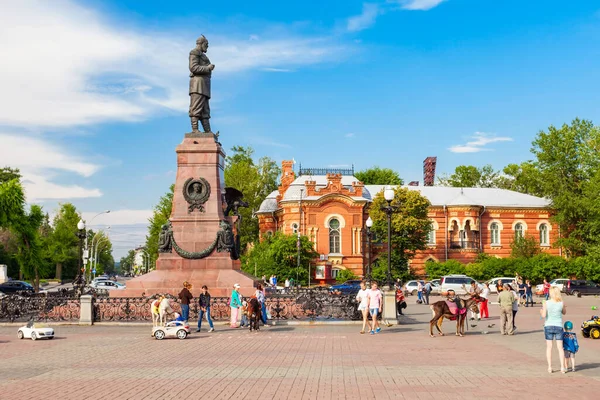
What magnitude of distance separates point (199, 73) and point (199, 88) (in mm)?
623

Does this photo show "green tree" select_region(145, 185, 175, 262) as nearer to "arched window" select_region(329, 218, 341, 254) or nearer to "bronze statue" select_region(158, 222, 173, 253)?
"arched window" select_region(329, 218, 341, 254)

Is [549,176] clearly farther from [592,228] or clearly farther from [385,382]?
[385,382]

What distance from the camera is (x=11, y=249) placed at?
270 feet

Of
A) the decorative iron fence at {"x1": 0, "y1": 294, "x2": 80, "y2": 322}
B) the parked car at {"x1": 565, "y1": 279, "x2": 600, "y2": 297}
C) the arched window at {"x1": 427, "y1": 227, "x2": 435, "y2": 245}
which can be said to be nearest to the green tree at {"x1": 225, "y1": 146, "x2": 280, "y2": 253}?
the arched window at {"x1": 427, "y1": 227, "x2": 435, "y2": 245}

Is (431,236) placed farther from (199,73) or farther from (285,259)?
(199,73)

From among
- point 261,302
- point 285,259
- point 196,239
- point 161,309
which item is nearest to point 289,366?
point 161,309

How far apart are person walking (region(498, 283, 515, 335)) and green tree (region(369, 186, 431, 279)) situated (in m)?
40.3

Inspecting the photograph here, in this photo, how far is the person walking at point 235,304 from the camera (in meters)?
22.3

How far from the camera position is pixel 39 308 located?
24812 millimetres

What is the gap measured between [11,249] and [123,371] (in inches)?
2989

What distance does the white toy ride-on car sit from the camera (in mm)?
19406

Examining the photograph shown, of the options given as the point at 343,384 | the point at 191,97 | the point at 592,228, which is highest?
the point at 191,97

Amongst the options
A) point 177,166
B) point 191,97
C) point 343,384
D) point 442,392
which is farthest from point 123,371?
point 191,97

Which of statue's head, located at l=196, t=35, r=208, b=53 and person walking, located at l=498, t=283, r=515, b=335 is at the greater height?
statue's head, located at l=196, t=35, r=208, b=53
